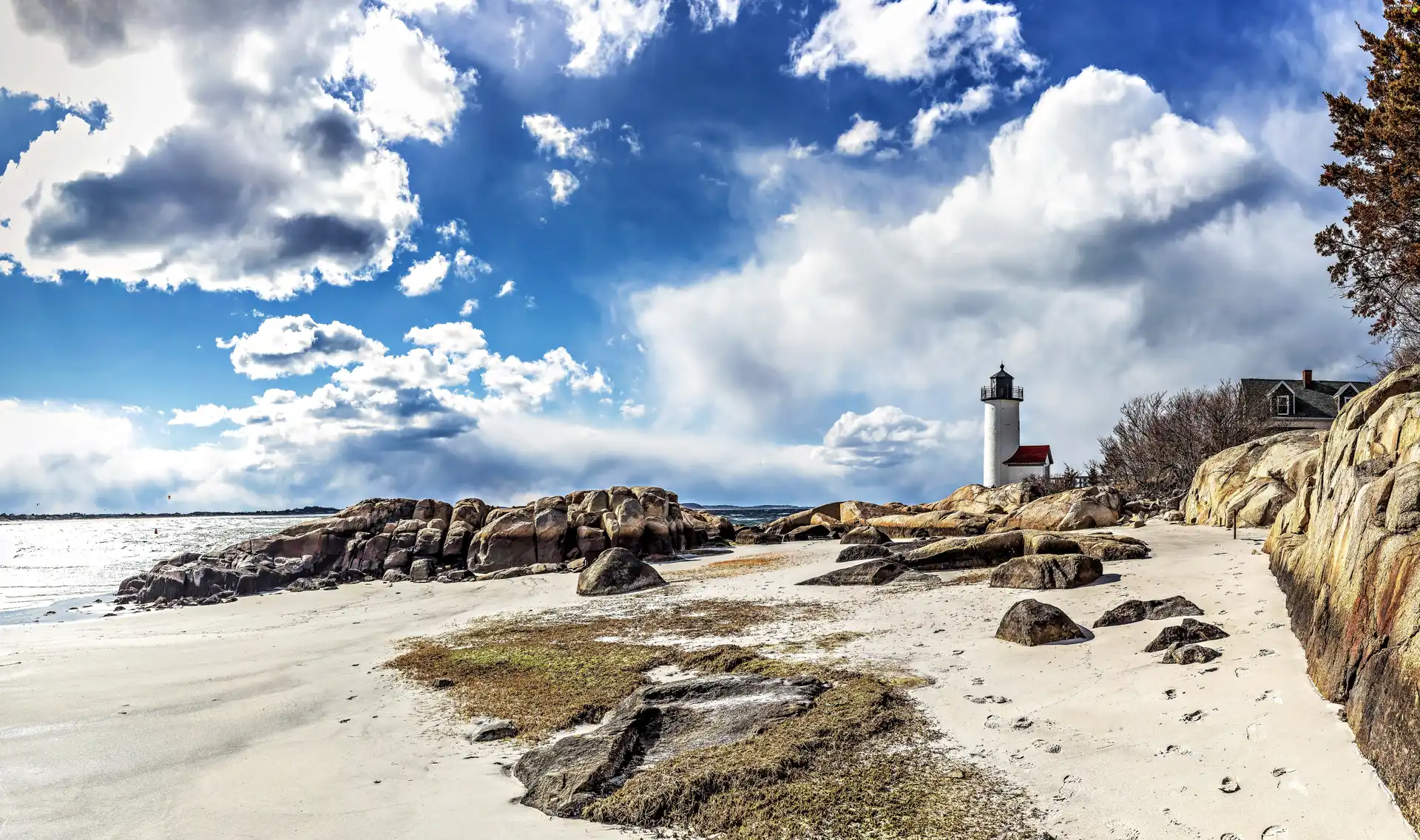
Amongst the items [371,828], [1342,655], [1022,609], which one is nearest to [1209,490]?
[1022,609]

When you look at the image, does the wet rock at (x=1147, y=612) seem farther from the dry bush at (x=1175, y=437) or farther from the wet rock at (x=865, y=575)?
the dry bush at (x=1175, y=437)

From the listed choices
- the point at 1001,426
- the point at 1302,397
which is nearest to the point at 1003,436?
the point at 1001,426

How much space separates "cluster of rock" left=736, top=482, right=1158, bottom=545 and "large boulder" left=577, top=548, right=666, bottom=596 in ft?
25.3

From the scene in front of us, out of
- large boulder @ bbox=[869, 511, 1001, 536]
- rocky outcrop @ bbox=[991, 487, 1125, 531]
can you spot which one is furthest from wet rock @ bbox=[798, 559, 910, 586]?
large boulder @ bbox=[869, 511, 1001, 536]

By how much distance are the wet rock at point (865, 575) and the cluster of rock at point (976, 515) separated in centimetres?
319

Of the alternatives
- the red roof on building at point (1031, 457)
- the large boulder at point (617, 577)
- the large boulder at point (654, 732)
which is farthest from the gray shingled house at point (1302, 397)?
the large boulder at point (654, 732)

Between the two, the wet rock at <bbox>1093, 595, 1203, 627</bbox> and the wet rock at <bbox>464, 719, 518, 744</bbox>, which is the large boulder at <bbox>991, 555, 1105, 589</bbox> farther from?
the wet rock at <bbox>464, 719, 518, 744</bbox>

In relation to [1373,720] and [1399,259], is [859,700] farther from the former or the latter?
[1399,259]

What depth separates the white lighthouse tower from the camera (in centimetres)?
6028

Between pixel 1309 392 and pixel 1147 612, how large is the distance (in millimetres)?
58443

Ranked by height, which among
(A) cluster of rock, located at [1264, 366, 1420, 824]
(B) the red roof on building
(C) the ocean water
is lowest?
(C) the ocean water

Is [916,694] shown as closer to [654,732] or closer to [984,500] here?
[654,732]

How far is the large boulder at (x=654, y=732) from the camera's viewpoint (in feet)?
17.8

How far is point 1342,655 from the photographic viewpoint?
5.18m
